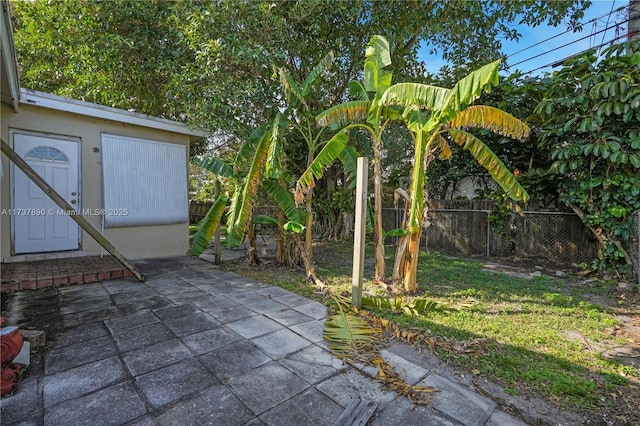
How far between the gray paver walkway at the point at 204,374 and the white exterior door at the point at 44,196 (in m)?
2.31

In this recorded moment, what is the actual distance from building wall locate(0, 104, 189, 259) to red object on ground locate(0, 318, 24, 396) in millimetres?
4251

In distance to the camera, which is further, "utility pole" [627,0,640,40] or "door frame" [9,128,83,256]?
"utility pole" [627,0,640,40]

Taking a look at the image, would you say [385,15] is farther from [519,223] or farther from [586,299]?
[586,299]

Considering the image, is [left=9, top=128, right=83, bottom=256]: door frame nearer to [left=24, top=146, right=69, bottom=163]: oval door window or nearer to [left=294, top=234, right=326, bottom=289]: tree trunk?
[left=24, top=146, right=69, bottom=163]: oval door window

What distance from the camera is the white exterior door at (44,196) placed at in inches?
203

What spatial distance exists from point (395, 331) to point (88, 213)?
241 inches

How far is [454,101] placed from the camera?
2949 mm

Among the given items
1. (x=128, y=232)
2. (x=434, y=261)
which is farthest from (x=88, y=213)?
(x=434, y=261)

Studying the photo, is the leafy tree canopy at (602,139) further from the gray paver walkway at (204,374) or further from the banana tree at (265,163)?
the gray paver walkway at (204,374)

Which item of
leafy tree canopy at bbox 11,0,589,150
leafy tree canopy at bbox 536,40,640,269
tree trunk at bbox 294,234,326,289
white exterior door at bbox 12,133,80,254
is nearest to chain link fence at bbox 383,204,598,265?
leafy tree canopy at bbox 536,40,640,269

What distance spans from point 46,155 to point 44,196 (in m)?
0.75

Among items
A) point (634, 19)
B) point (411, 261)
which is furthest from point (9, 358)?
point (634, 19)

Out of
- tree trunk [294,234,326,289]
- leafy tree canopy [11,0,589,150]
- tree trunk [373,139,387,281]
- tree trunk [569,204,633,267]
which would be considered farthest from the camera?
leafy tree canopy [11,0,589,150]

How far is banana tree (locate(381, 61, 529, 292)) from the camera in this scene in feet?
10.2
